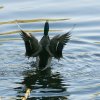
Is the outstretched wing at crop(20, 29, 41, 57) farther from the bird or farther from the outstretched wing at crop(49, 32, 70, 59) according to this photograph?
the outstretched wing at crop(49, 32, 70, 59)

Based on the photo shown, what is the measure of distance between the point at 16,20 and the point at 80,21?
1896 mm

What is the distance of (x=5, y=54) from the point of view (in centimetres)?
1390

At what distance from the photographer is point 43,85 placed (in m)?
12.0

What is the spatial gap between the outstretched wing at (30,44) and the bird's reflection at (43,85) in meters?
0.41

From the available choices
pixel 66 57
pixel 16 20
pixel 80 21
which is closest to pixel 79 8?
pixel 80 21

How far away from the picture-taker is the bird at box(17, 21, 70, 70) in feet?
42.5

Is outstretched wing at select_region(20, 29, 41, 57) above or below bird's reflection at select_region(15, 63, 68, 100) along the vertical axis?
above

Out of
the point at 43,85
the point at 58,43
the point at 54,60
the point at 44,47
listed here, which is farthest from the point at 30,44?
the point at 43,85

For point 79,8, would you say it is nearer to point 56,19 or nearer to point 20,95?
point 56,19

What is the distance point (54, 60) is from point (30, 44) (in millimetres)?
1282

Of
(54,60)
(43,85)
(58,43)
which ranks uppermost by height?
(58,43)

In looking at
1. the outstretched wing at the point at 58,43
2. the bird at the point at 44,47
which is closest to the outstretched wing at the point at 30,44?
the bird at the point at 44,47

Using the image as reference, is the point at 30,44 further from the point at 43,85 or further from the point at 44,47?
the point at 43,85

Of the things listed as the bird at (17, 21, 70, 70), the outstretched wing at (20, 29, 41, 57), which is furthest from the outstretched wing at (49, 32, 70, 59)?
the outstretched wing at (20, 29, 41, 57)
